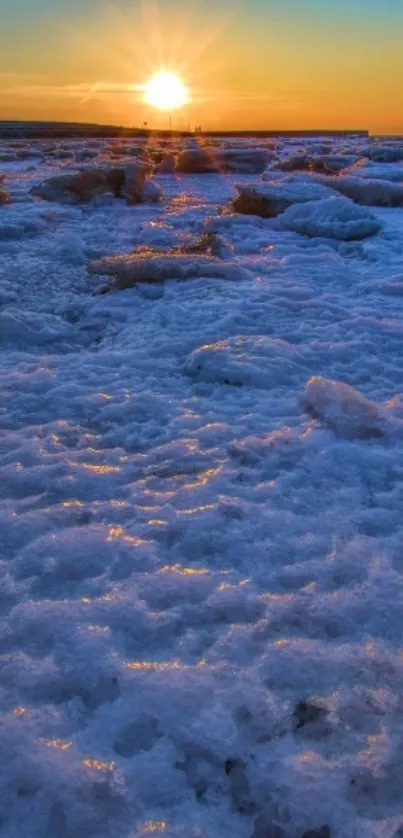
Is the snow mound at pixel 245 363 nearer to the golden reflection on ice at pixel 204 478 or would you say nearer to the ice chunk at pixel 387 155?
the golden reflection on ice at pixel 204 478

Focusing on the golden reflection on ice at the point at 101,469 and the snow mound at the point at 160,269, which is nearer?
the golden reflection on ice at the point at 101,469

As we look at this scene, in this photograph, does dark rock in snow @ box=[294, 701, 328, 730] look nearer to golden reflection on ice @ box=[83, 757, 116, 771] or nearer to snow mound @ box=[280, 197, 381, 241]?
golden reflection on ice @ box=[83, 757, 116, 771]

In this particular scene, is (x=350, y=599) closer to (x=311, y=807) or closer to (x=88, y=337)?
(x=311, y=807)

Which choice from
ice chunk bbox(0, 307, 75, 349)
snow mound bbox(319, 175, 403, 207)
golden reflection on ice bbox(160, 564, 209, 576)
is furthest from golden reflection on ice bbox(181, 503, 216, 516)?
snow mound bbox(319, 175, 403, 207)

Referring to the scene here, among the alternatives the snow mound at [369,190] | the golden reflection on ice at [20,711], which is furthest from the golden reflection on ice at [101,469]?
the snow mound at [369,190]

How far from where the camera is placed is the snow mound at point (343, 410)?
3.99 metres

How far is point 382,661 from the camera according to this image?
7.60ft

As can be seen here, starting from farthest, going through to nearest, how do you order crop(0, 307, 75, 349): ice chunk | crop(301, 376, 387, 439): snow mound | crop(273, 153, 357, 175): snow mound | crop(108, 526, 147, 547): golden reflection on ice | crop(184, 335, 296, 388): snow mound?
1. crop(273, 153, 357, 175): snow mound
2. crop(0, 307, 75, 349): ice chunk
3. crop(184, 335, 296, 388): snow mound
4. crop(301, 376, 387, 439): snow mound
5. crop(108, 526, 147, 547): golden reflection on ice

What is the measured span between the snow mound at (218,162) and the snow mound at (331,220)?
47.6 ft

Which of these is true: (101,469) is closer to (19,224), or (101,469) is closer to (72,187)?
(19,224)

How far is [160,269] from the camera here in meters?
7.76

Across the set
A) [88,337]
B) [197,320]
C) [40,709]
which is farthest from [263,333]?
[40,709]

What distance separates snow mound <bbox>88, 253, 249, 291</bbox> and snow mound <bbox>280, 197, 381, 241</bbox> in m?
2.85

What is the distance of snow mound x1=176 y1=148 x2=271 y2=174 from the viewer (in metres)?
24.3
